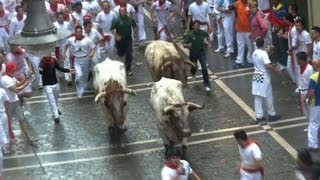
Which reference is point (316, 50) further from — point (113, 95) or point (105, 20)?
point (105, 20)

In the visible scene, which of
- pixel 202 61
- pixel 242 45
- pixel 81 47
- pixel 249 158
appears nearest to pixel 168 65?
pixel 202 61

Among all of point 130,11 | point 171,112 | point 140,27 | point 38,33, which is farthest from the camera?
point 140,27

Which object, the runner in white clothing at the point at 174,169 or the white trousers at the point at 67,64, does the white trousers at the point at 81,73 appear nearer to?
the white trousers at the point at 67,64

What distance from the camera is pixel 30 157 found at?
17.3 m

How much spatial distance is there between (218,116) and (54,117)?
3.95 m

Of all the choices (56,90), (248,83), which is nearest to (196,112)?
(248,83)

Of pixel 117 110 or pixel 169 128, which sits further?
pixel 117 110

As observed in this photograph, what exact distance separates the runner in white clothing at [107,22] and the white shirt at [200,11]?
225 cm

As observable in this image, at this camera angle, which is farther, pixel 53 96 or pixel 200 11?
pixel 200 11

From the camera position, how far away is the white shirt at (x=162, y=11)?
23656mm

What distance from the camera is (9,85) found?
17.2 metres

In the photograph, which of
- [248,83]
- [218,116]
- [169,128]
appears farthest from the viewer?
[248,83]

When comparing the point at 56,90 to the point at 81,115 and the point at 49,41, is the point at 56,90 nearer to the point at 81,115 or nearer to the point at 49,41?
the point at 81,115

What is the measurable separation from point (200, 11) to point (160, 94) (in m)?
A: 6.30
